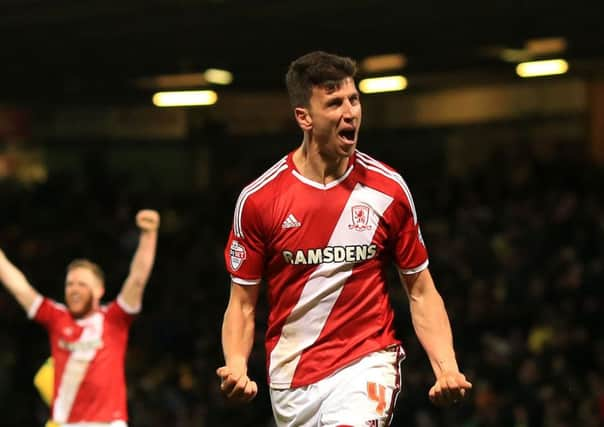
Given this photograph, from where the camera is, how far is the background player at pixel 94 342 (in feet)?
26.2

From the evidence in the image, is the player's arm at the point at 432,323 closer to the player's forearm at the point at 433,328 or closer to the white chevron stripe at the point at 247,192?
the player's forearm at the point at 433,328

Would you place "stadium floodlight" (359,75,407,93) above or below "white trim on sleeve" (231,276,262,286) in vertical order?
above

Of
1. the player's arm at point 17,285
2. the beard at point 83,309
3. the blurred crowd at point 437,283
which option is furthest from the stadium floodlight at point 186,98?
the beard at point 83,309

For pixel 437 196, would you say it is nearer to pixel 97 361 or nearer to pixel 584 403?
pixel 584 403

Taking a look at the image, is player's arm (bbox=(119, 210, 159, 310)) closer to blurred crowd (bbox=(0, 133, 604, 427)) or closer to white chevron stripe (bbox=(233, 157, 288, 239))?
white chevron stripe (bbox=(233, 157, 288, 239))

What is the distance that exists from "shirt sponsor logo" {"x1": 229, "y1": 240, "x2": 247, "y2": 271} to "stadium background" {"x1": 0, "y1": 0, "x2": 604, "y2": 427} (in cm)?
717

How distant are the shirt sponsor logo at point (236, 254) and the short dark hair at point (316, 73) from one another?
62cm

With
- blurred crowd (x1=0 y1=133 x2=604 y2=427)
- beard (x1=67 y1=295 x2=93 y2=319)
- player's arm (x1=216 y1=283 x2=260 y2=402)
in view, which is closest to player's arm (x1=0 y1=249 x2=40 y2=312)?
beard (x1=67 y1=295 x2=93 y2=319)

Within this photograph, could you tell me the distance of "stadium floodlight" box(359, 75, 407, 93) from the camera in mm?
17016

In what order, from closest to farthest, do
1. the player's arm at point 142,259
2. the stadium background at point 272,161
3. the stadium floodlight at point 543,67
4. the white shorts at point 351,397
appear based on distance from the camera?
the white shorts at point 351,397, the player's arm at point 142,259, the stadium background at point 272,161, the stadium floodlight at point 543,67

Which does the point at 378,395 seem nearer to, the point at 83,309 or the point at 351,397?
the point at 351,397

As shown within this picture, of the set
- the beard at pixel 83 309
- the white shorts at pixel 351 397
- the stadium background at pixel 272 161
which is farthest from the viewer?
the stadium background at pixel 272 161

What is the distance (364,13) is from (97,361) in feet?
18.8

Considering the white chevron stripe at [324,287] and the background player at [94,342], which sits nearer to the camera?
the white chevron stripe at [324,287]
